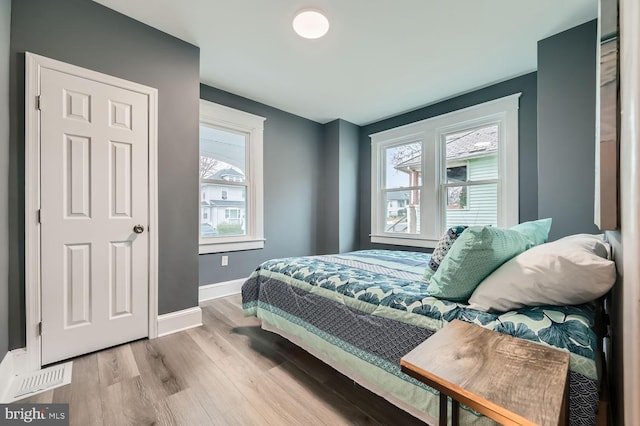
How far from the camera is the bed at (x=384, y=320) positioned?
87 cm

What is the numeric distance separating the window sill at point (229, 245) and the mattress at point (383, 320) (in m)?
1.17

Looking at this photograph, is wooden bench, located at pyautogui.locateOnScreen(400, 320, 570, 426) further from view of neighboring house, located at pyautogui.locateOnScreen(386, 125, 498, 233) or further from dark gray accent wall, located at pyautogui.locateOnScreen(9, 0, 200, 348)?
view of neighboring house, located at pyautogui.locateOnScreen(386, 125, 498, 233)

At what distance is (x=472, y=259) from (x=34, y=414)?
2.28 metres

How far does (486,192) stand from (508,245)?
2.27 metres

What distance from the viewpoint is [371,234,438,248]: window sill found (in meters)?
3.53

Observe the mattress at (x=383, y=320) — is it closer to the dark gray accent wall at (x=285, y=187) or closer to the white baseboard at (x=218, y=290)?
the white baseboard at (x=218, y=290)

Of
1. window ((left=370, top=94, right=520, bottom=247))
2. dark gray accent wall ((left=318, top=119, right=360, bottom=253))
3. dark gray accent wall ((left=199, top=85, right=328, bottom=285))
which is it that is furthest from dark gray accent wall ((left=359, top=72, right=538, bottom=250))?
dark gray accent wall ((left=199, top=85, right=328, bottom=285))

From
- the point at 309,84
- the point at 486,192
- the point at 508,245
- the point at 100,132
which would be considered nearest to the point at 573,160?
the point at 486,192

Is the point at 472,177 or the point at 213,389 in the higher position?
the point at 472,177

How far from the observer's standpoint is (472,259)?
1.14 metres

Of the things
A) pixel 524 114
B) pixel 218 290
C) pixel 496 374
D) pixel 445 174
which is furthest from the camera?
pixel 445 174

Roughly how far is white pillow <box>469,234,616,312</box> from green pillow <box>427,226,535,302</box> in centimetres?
4

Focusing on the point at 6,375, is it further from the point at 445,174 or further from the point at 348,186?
the point at 445,174

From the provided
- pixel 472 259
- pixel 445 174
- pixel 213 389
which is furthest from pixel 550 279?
pixel 445 174
